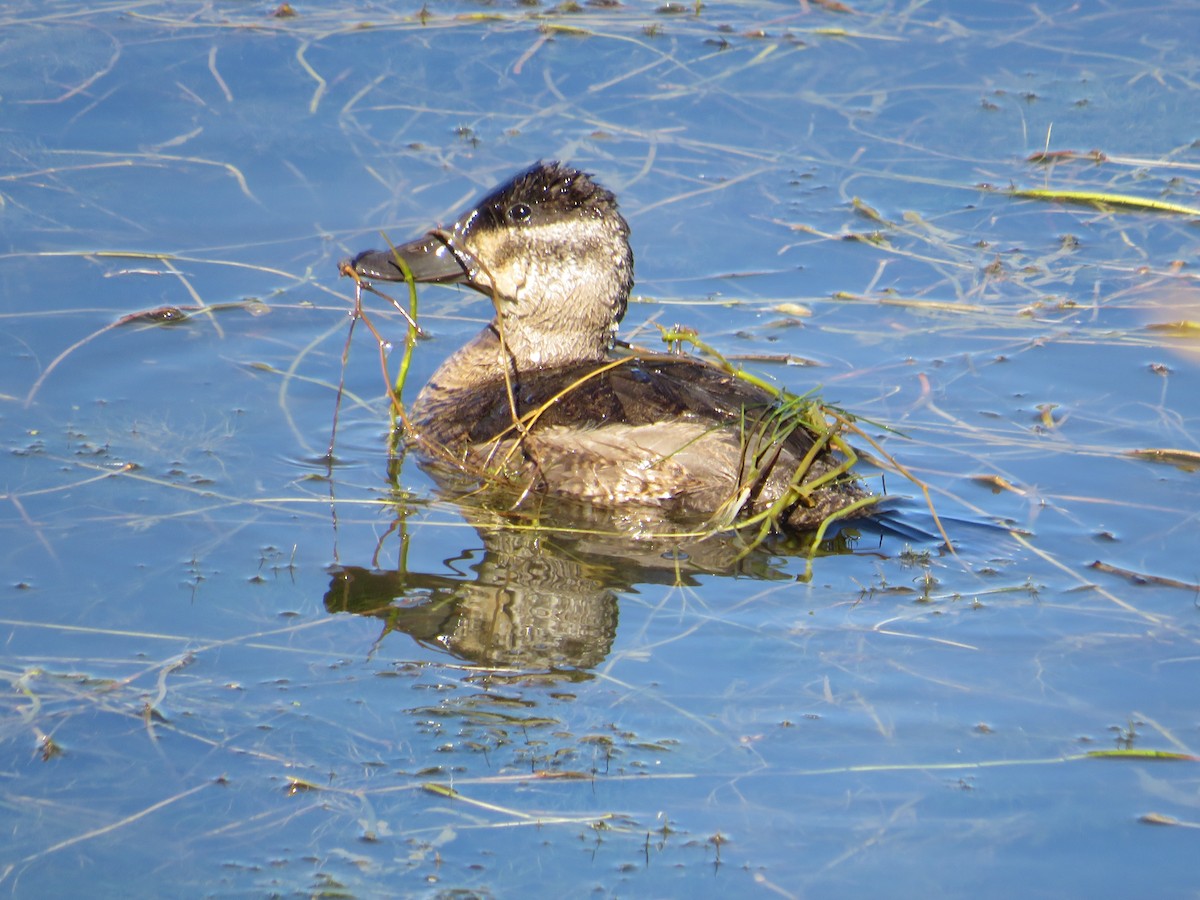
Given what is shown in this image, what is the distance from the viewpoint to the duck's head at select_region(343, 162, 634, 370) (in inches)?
259

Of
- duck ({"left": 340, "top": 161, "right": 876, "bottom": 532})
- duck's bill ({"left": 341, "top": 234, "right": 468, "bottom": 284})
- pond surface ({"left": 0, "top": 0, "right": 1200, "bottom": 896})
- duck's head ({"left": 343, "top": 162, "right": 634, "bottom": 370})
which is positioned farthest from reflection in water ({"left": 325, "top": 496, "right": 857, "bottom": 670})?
duck's bill ({"left": 341, "top": 234, "right": 468, "bottom": 284})

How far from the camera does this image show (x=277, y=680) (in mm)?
4770

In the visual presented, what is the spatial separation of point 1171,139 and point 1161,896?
6.15m

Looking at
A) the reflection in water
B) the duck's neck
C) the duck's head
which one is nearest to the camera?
the reflection in water

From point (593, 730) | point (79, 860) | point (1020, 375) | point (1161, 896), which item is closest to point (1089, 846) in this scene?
point (1161, 896)

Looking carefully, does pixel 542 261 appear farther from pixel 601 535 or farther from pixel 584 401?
pixel 601 535

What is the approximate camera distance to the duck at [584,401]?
19.3 ft

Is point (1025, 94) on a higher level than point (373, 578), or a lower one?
higher

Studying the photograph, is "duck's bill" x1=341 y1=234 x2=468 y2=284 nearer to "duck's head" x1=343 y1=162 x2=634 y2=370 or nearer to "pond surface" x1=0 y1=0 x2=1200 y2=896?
"duck's head" x1=343 y1=162 x2=634 y2=370

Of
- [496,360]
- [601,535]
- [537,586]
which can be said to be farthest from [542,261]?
[537,586]

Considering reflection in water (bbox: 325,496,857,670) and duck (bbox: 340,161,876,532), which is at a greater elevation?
duck (bbox: 340,161,876,532)

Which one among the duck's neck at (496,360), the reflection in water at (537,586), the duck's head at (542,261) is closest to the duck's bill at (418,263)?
the duck's head at (542,261)

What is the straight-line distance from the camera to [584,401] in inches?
240

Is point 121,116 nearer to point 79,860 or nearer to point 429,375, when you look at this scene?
point 429,375
